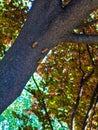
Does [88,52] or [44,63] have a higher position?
[44,63]

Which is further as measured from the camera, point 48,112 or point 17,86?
point 48,112

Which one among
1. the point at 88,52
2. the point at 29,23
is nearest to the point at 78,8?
the point at 29,23

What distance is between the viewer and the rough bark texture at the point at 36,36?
2.48 metres

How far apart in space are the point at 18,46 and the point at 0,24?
279cm

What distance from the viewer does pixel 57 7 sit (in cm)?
250

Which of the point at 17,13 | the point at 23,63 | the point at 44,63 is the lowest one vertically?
the point at 23,63

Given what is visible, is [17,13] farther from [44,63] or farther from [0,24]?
[44,63]

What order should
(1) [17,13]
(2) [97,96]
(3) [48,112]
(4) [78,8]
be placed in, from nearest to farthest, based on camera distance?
1. (4) [78,8]
2. (2) [97,96]
3. (1) [17,13]
4. (3) [48,112]

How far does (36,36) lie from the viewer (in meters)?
2.50

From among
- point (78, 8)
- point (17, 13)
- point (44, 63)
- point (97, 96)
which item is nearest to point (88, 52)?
point (97, 96)

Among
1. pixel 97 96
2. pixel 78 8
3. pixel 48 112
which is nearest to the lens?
pixel 78 8

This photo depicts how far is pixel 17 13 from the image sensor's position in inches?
197

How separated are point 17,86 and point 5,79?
131 millimetres

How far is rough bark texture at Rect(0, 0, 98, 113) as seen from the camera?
2.48m
